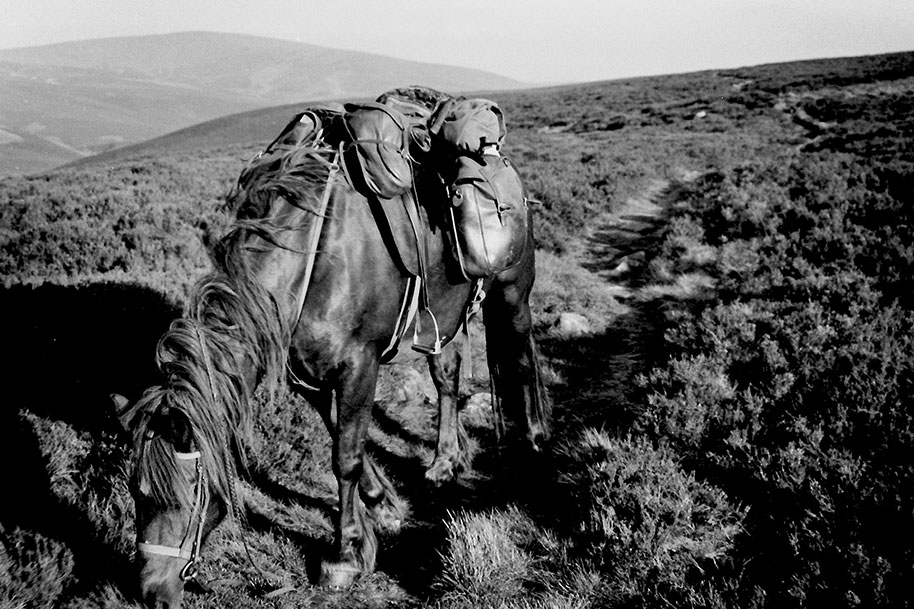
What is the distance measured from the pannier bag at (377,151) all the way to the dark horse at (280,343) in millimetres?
106

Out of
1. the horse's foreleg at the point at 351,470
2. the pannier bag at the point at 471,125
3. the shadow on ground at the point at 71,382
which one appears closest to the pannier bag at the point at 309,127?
the pannier bag at the point at 471,125

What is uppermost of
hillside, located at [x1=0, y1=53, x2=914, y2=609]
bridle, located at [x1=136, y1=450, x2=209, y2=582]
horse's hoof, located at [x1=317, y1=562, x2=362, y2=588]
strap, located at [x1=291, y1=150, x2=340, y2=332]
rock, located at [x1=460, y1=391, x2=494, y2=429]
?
strap, located at [x1=291, y1=150, x2=340, y2=332]

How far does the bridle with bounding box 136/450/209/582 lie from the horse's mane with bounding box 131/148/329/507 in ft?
0.10

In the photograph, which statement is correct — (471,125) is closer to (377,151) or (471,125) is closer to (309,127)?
(377,151)

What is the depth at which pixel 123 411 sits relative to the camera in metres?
1.96

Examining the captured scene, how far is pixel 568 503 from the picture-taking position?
3.27 metres

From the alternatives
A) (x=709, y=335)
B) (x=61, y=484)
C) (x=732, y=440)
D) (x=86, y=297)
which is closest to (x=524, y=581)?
(x=732, y=440)

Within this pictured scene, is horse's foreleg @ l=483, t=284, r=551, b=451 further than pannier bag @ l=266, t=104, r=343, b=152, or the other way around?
horse's foreleg @ l=483, t=284, r=551, b=451

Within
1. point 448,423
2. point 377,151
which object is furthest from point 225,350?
point 448,423

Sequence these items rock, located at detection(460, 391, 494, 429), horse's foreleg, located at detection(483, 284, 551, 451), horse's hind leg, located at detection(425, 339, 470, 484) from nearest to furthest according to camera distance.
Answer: horse's hind leg, located at detection(425, 339, 470, 484) → horse's foreleg, located at detection(483, 284, 551, 451) → rock, located at detection(460, 391, 494, 429)

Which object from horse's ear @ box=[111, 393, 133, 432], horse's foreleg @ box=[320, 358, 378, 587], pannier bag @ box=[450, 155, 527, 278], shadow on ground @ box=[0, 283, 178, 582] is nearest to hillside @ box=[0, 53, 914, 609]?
shadow on ground @ box=[0, 283, 178, 582]

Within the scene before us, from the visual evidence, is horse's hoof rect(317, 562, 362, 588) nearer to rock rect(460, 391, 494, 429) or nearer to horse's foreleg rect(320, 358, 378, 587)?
horse's foreleg rect(320, 358, 378, 587)

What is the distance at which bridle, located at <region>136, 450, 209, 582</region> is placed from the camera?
1851 millimetres

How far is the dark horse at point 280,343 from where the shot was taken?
1.87 metres
